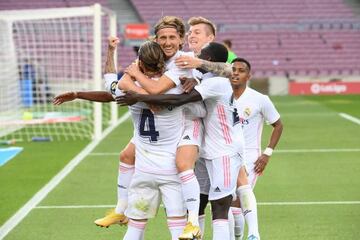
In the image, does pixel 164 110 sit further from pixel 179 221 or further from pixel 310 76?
pixel 310 76

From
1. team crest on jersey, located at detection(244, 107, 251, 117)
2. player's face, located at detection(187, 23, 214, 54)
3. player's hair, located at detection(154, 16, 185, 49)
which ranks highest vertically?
player's hair, located at detection(154, 16, 185, 49)

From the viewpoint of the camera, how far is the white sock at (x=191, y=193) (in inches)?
245

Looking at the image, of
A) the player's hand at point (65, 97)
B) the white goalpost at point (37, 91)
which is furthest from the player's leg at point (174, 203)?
the white goalpost at point (37, 91)

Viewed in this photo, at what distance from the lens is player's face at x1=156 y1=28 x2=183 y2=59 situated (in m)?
6.19

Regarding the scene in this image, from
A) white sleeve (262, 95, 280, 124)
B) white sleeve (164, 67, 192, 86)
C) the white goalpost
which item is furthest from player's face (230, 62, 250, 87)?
the white goalpost

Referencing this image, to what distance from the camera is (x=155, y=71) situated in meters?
6.21

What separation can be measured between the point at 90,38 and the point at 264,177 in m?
A: 22.0

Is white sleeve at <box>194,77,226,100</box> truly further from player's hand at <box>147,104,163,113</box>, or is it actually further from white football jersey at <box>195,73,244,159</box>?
player's hand at <box>147,104,163,113</box>

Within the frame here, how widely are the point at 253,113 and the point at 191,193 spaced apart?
1.91m

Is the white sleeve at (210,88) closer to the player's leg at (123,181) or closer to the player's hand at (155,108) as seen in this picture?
the player's hand at (155,108)

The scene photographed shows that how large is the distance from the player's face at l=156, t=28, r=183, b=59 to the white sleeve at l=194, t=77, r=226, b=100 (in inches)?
12.5

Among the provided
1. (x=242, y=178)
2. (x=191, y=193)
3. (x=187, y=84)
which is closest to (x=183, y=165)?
(x=191, y=193)

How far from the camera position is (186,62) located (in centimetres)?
609

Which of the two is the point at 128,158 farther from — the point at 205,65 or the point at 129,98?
the point at 205,65
